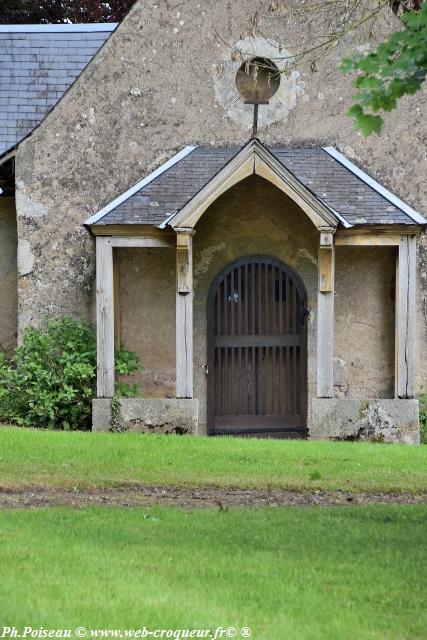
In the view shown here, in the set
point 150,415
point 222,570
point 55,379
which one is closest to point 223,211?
point 150,415

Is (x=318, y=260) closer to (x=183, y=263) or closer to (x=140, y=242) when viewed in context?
(x=183, y=263)

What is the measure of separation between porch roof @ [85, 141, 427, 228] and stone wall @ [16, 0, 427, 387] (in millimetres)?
349

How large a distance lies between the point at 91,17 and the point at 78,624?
1984cm

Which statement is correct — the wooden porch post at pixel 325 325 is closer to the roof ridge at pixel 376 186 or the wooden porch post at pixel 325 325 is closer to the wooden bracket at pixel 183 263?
the roof ridge at pixel 376 186

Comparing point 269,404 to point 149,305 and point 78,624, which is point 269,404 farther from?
point 78,624

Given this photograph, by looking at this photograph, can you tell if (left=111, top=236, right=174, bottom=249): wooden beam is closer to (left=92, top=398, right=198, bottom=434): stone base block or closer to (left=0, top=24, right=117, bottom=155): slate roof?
(left=92, top=398, right=198, bottom=434): stone base block

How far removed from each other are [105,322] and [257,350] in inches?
88.7

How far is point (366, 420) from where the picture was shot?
1275 centimetres

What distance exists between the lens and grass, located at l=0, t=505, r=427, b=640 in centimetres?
505

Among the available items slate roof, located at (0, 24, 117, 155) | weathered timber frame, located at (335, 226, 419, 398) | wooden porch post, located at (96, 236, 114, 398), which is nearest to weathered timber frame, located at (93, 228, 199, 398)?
wooden porch post, located at (96, 236, 114, 398)

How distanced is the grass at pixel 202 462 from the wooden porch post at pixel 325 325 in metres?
0.99

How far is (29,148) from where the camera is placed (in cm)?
1419

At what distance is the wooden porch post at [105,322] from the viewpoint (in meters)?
13.0

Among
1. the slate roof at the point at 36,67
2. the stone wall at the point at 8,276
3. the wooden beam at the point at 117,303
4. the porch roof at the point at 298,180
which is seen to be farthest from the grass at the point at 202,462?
the slate roof at the point at 36,67
